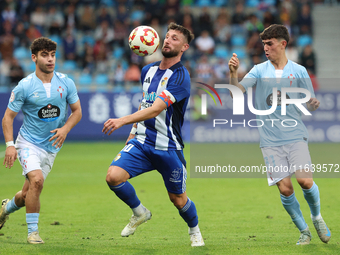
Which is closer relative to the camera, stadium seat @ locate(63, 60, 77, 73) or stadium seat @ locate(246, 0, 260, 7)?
stadium seat @ locate(63, 60, 77, 73)

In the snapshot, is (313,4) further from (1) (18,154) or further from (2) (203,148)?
(1) (18,154)

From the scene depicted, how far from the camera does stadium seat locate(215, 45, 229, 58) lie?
20672 millimetres

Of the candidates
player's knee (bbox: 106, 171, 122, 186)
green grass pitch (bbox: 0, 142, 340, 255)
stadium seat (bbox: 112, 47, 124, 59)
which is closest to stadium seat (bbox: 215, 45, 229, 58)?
stadium seat (bbox: 112, 47, 124, 59)

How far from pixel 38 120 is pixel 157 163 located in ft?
5.30

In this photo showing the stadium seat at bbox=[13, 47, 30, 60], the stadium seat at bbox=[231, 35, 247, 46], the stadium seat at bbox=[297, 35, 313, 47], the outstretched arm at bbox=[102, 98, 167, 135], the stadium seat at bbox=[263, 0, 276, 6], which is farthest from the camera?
the stadium seat at bbox=[263, 0, 276, 6]

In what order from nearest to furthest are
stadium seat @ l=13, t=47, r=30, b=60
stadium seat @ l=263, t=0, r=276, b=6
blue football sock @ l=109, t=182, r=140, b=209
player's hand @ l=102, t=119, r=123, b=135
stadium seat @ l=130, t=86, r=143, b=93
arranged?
player's hand @ l=102, t=119, r=123, b=135, blue football sock @ l=109, t=182, r=140, b=209, stadium seat @ l=130, t=86, r=143, b=93, stadium seat @ l=13, t=47, r=30, b=60, stadium seat @ l=263, t=0, r=276, b=6

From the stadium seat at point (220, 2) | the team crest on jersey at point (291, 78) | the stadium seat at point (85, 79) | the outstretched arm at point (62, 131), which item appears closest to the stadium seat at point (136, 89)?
the stadium seat at point (85, 79)

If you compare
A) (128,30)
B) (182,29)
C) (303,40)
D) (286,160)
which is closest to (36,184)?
(182,29)

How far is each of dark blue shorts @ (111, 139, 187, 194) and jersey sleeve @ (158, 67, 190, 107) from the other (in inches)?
23.5

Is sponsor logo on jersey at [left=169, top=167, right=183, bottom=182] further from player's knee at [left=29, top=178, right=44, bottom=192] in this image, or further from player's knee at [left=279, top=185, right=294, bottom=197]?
player's knee at [left=29, top=178, right=44, bottom=192]

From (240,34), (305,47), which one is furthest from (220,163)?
(240,34)

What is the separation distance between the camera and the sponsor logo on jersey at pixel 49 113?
5.81 m

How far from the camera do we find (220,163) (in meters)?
12.7

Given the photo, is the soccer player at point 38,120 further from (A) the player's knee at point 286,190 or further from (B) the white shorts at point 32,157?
(A) the player's knee at point 286,190
